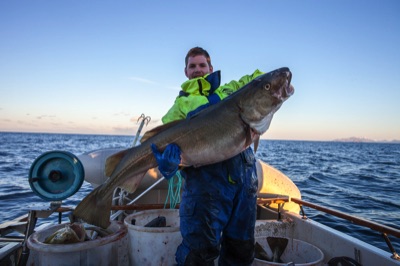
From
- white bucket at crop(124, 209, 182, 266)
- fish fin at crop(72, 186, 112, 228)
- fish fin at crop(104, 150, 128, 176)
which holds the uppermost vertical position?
fish fin at crop(104, 150, 128, 176)

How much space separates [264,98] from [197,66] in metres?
1.13

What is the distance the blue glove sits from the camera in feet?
10.2

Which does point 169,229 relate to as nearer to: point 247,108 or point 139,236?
point 139,236

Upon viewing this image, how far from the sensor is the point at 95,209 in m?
3.30

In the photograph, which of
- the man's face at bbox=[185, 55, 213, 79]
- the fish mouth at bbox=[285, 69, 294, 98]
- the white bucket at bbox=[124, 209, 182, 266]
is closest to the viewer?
the fish mouth at bbox=[285, 69, 294, 98]

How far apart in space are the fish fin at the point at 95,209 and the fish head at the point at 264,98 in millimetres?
1774

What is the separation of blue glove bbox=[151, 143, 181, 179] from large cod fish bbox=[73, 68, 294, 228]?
0.09 m

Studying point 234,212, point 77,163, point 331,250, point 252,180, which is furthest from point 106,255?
point 331,250

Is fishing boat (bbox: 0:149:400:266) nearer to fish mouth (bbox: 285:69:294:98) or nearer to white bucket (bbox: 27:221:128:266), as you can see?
white bucket (bbox: 27:221:128:266)

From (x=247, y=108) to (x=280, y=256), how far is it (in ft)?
9.29

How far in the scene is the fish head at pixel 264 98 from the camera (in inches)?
121

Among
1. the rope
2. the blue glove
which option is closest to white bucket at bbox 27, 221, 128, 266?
the rope

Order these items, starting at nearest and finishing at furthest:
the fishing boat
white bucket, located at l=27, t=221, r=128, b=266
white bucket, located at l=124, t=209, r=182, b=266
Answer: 1. white bucket, located at l=27, t=221, r=128, b=266
2. the fishing boat
3. white bucket, located at l=124, t=209, r=182, b=266

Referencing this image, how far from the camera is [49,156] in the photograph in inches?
148
